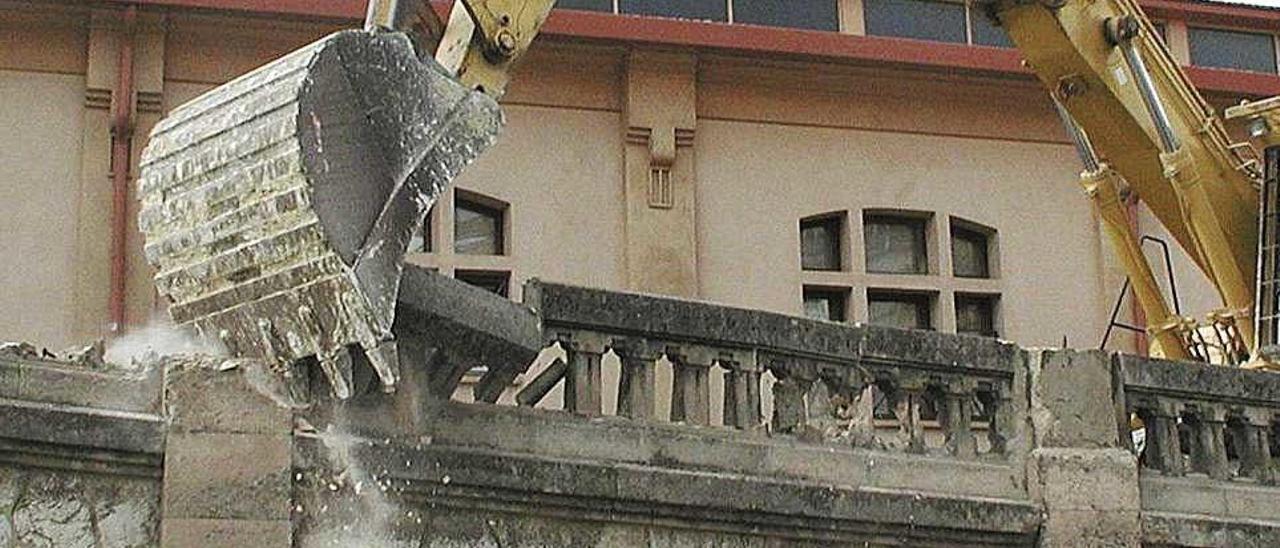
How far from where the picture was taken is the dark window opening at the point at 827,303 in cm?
1817

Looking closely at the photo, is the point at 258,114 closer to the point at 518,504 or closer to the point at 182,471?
the point at 182,471

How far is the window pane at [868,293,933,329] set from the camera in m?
18.5

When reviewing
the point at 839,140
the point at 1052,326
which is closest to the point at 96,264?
the point at 839,140

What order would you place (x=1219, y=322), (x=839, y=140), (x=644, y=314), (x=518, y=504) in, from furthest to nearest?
(x=839, y=140) → (x=1219, y=322) → (x=644, y=314) → (x=518, y=504)

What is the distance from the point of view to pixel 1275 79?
62.0 ft

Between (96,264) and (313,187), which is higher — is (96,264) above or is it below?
above

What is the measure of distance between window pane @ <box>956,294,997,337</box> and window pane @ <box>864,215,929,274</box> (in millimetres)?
500

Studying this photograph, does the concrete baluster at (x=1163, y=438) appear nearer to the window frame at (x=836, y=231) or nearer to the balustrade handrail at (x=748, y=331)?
the balustrade handrail at (x=748, y=331)

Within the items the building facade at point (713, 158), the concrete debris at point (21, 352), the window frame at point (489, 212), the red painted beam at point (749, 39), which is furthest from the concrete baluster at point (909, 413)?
the window frame at point (489, 212)

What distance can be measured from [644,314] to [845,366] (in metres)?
1.05

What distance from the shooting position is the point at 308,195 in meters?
6.59

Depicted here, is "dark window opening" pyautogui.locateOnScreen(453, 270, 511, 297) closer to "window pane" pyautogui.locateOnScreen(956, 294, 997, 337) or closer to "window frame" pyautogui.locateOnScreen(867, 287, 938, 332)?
"window frame" pyautogui.locateOnScreen(867, 287, 938, 332)

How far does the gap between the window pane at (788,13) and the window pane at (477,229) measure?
115 inches

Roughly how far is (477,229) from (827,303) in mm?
3321
